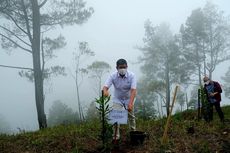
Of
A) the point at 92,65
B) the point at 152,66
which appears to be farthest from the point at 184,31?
the point at 92,65

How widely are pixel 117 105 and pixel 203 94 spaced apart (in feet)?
17.2

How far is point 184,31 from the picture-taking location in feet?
120

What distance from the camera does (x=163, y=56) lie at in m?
36.0

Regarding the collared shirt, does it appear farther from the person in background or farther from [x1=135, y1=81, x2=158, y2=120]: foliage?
[x1=135, y1=81, x2=158, y2=120]: foliage

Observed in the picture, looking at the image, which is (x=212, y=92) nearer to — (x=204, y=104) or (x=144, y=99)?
(x=204, y=104)

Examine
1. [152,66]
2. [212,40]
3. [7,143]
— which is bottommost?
→ [7,143]

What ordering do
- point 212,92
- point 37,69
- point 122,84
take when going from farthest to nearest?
point 37,69 < point 212,92 < point 122,84

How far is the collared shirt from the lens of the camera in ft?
25.9

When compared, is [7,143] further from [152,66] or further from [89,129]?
[152,66]

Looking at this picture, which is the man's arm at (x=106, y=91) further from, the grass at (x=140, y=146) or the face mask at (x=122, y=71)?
the grass at (x=140, y=146)

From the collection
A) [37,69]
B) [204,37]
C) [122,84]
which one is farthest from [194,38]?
[122,84]

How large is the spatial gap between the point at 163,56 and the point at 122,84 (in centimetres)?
2857

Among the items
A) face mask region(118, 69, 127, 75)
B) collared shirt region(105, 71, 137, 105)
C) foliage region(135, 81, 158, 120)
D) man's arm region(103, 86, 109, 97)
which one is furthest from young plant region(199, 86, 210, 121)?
foliage region(135, 81, 158, 120)

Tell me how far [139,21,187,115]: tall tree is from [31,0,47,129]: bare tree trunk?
19.5m
